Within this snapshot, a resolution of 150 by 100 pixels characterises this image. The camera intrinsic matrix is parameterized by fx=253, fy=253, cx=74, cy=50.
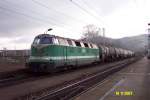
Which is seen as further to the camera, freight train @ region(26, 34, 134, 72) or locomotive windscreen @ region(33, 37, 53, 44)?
locomotive windscreen @ region(33, 37, 53, 44)

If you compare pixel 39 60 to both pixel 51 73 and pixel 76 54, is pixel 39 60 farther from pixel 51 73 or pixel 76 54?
pixel 76 54

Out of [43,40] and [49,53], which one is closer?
[49,53]

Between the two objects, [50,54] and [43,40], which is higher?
[43,40]

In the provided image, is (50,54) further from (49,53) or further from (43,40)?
(43,40)

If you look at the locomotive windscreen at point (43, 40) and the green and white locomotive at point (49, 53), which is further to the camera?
the locomotive windscreen at point (43, 40)

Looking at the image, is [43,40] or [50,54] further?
[43,40]

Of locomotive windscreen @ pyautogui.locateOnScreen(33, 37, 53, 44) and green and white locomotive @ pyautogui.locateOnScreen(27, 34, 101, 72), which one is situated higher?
locomotive windscreen @ pyautogui.locateOnScreen(33, 37, 53, 44)

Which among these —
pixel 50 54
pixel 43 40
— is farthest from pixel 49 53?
pixel 43 40

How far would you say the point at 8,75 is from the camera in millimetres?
21078

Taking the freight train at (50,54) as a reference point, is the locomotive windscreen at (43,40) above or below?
above

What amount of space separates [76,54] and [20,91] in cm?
1541

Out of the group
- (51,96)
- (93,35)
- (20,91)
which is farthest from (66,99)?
(93,35)

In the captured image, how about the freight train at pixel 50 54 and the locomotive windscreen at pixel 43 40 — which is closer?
the freight train at pixel 50 54

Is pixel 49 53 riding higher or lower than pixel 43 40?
lower
